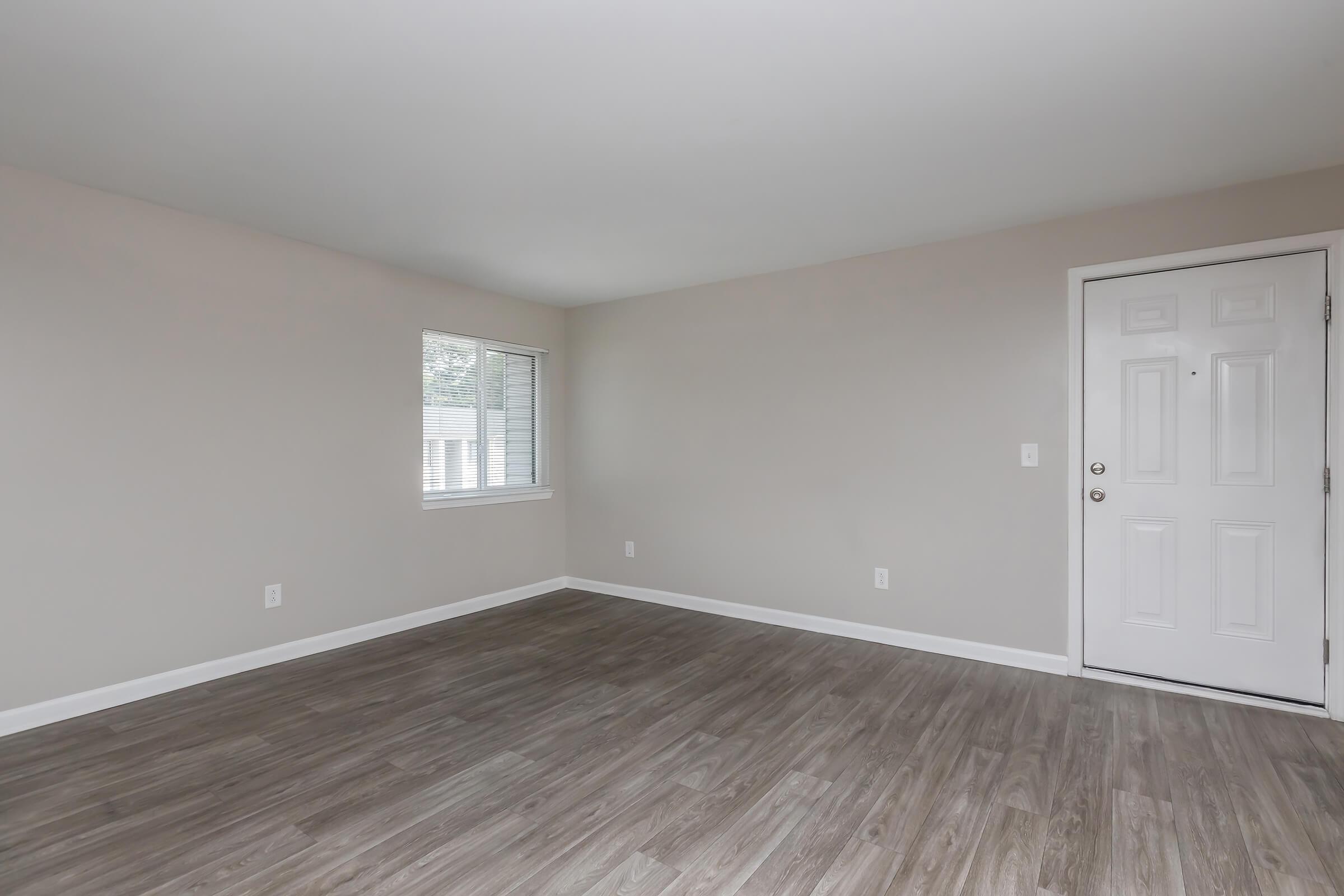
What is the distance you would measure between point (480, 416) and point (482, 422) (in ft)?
0.17

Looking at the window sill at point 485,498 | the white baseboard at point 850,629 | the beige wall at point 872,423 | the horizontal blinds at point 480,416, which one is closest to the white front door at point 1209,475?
the beige wall at point 872,423

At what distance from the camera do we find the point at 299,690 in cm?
326

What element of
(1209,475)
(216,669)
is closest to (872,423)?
(1209,475)

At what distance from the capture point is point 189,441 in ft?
10.9

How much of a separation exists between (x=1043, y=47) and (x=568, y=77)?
148 cm

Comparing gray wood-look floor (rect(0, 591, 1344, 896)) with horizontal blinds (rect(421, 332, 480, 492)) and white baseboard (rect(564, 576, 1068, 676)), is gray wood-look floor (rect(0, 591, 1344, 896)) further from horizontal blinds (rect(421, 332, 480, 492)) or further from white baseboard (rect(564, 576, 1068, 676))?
horizontal blinds (rect(421, 332, 480, 492))

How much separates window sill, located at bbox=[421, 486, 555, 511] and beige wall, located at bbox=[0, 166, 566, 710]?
13cm

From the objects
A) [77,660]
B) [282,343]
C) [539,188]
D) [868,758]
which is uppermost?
[539,188]

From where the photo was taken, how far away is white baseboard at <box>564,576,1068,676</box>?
356cm

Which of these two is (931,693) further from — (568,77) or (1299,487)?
(568,77)

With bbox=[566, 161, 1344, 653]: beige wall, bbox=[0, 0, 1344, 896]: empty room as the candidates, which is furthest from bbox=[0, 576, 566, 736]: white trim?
bbox=[566, 161, 1344, 653]: beige wall

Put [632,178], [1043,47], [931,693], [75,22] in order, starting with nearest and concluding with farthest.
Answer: [75,22], [1043,47], [632,178], [931,693]

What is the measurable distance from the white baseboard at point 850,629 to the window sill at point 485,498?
823 millimetres

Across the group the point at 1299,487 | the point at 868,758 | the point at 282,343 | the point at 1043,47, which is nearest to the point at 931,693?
the point at 868,758
